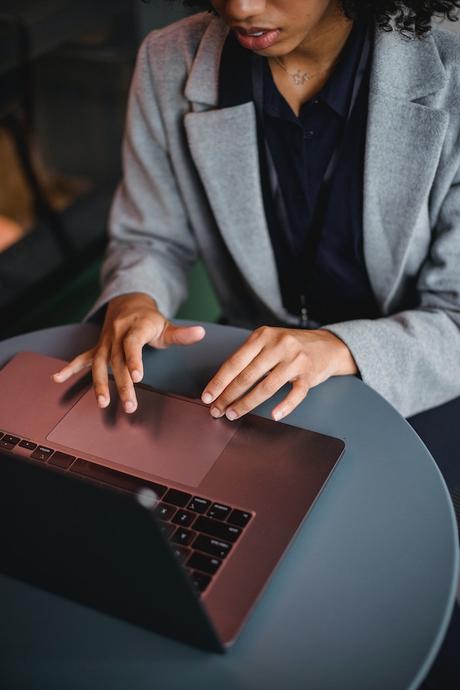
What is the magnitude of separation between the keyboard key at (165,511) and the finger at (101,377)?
0.17m

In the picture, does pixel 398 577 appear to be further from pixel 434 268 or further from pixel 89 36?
pixel 89 36

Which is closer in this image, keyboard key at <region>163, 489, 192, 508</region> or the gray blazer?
keyboard key at <region>163, 489, 192, 508</region>

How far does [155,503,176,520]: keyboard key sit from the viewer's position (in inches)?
29.1

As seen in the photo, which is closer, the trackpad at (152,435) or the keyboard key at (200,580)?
the keyboard key at (200,580)

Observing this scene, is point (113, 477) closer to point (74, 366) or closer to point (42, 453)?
point (42, 453)

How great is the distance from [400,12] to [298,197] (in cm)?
29

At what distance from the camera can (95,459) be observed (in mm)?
816

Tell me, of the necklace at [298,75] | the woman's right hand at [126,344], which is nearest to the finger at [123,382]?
the woman's right hand at [126,344]

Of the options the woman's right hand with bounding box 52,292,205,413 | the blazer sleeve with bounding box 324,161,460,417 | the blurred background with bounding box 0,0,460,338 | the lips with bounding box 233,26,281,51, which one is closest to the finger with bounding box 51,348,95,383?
the woman's right hand with bounding box 52,292,205,413

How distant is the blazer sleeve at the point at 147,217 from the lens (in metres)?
1.16

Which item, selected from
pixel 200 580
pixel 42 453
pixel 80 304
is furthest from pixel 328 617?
pixel 80 304

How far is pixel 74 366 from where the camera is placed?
3.07 ft

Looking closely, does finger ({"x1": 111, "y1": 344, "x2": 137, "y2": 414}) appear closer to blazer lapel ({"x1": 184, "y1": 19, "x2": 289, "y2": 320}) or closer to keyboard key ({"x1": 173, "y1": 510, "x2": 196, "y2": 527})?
keyboard key ({"x1": 173, "y1": 510, "x2": 196, "y2": 527})

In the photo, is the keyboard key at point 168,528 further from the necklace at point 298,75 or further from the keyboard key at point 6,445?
the necklace at point 298,75
